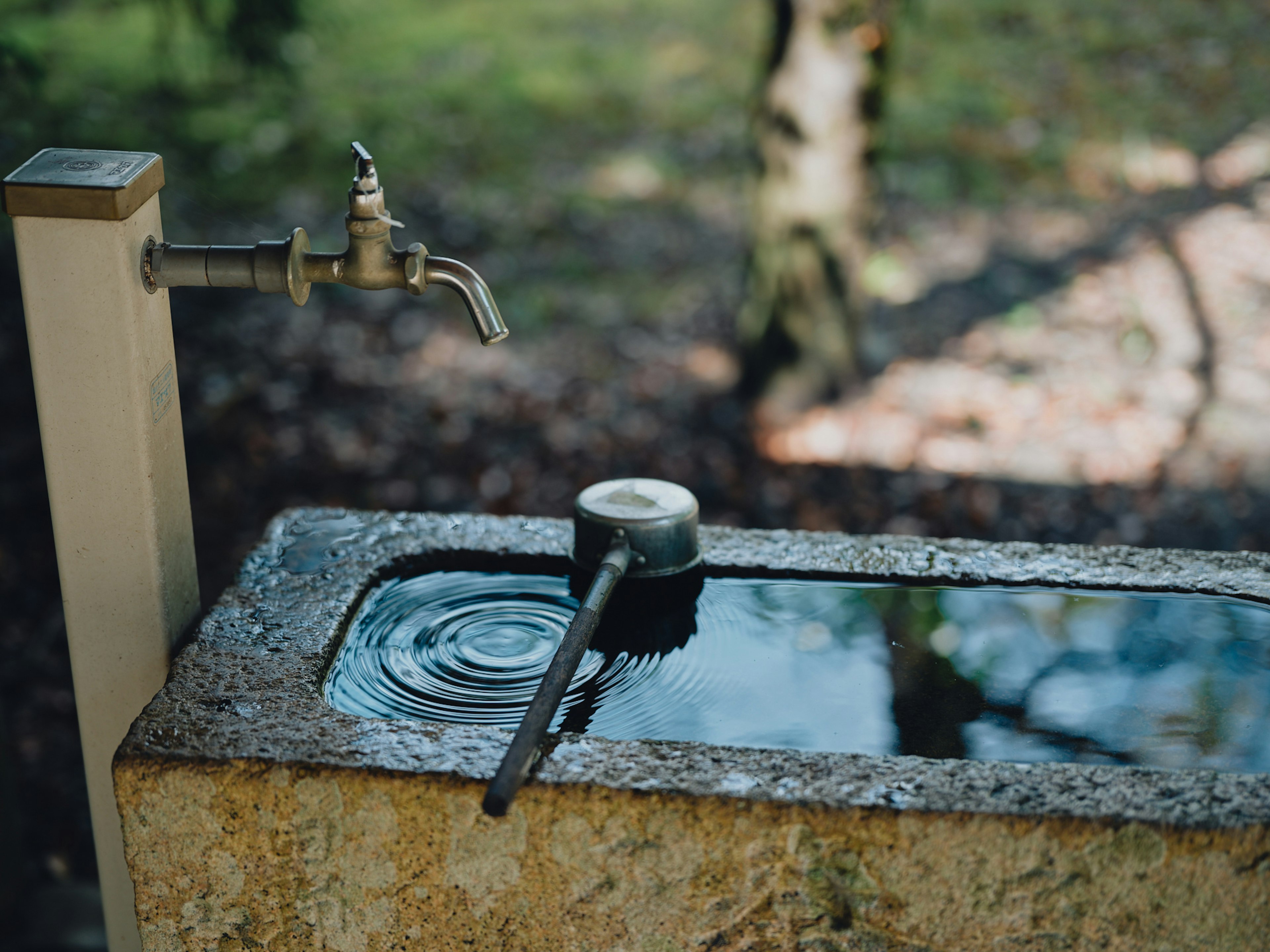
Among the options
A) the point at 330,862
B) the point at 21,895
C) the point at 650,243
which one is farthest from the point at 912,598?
the point at 650,243

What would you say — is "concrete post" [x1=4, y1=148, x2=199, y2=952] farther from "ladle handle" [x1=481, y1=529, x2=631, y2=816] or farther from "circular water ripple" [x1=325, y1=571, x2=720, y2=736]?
"ladle handle" [x1=481, y1=529, x2=631, y2=816]

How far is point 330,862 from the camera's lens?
5.00 feet

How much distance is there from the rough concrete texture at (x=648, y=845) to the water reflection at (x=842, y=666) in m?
0.13

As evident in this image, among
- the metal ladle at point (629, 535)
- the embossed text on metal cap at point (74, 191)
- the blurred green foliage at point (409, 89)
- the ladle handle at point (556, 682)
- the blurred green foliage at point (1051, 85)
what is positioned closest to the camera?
the ladle handle at point (556, 682)

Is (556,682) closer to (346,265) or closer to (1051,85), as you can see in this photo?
(346,265)

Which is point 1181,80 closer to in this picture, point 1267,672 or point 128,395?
point 1267,672

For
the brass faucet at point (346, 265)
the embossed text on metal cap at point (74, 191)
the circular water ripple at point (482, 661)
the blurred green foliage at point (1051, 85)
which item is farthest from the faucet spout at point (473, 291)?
the blurred green foliage at point (1051, 85)

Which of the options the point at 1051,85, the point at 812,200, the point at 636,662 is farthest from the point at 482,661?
the point at 1051,85

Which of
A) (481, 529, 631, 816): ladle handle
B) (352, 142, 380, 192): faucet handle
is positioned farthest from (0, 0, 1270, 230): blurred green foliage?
(481, 529, 631, 816): ladle handle

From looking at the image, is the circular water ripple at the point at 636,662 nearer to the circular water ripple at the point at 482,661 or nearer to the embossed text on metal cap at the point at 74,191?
the circular water ripple at the point at 482,661

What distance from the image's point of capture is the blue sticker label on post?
1693 mm

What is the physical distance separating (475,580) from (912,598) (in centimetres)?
79

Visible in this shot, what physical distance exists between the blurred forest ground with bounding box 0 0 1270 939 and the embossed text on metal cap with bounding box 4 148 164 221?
1436mm

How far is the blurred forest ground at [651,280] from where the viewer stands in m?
4.16
